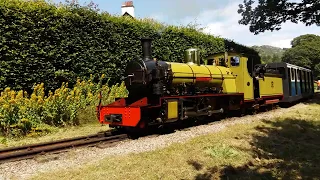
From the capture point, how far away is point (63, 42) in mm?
12844

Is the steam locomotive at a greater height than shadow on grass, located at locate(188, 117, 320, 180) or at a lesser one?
greater

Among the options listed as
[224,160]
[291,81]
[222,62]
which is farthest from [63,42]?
[291,81]

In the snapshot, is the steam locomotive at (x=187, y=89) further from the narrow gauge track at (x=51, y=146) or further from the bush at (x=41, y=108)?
the bush at (x=41, y=108)

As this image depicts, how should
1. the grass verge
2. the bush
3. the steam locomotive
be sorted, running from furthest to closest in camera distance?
the bush → the steam locomotive → the grass verge

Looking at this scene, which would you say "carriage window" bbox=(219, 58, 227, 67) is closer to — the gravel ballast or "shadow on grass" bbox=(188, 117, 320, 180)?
"shadow on grass" bbox=(188, 117, 320, 180)

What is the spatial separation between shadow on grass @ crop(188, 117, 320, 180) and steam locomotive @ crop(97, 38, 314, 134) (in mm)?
2322

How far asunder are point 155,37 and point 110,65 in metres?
3.33

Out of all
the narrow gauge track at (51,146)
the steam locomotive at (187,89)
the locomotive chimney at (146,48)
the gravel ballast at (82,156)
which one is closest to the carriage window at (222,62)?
the steam locomotive at (187,89)

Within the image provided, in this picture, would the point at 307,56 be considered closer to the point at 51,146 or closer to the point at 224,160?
the point at 224,160

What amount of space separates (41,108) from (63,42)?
326 cm

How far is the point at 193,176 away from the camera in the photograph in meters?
5.75

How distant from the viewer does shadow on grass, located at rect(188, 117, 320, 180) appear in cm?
596

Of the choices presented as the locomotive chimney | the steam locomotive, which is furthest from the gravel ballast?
the locomotive chimney

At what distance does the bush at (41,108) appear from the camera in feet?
32.0
